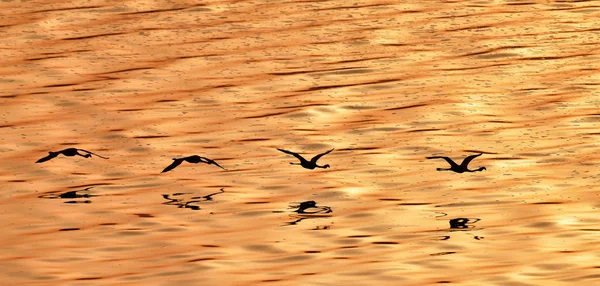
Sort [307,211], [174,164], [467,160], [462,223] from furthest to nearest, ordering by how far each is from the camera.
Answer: [174,164] < [467,160] < [307,211] < [462,223]

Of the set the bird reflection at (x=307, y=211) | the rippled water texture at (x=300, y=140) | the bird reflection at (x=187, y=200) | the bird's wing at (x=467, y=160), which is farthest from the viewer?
the bird's wing at (x=467, y=160)

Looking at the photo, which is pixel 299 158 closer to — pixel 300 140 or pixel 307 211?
pixel 307 211

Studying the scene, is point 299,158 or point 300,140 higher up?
point 299,158

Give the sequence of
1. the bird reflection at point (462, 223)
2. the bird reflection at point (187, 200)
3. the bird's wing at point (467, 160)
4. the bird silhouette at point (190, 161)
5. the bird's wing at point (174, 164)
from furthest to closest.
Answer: the bird's wing at point (174, 164) → the bird silhouette at point (190, 161) → the bird's wing at point (467, 160) → the bird reflection at point (187, 200) → the bird reflection at point (462, 223)

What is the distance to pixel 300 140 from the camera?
21.2 m

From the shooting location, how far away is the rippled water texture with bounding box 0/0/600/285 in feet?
52.6

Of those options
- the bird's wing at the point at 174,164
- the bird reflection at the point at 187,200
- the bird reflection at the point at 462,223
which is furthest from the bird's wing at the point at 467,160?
the bird's wing at the point at 174,164

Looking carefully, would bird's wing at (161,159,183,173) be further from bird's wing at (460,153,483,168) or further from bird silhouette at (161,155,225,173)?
bird's wing at (460,153,483,168)

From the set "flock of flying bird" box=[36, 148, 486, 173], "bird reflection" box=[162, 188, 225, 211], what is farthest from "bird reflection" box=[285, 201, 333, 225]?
"bird reflection" box=[162, 188, 225, 211]

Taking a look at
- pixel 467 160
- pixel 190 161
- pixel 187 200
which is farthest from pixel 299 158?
pixel 467 160

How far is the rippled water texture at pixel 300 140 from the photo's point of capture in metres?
16.0

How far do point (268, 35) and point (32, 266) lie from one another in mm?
12032

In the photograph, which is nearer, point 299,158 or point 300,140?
point 299,158

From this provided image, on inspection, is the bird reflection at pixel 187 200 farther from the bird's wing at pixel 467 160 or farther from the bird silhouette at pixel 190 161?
the bird's wing at pixel 467 160
